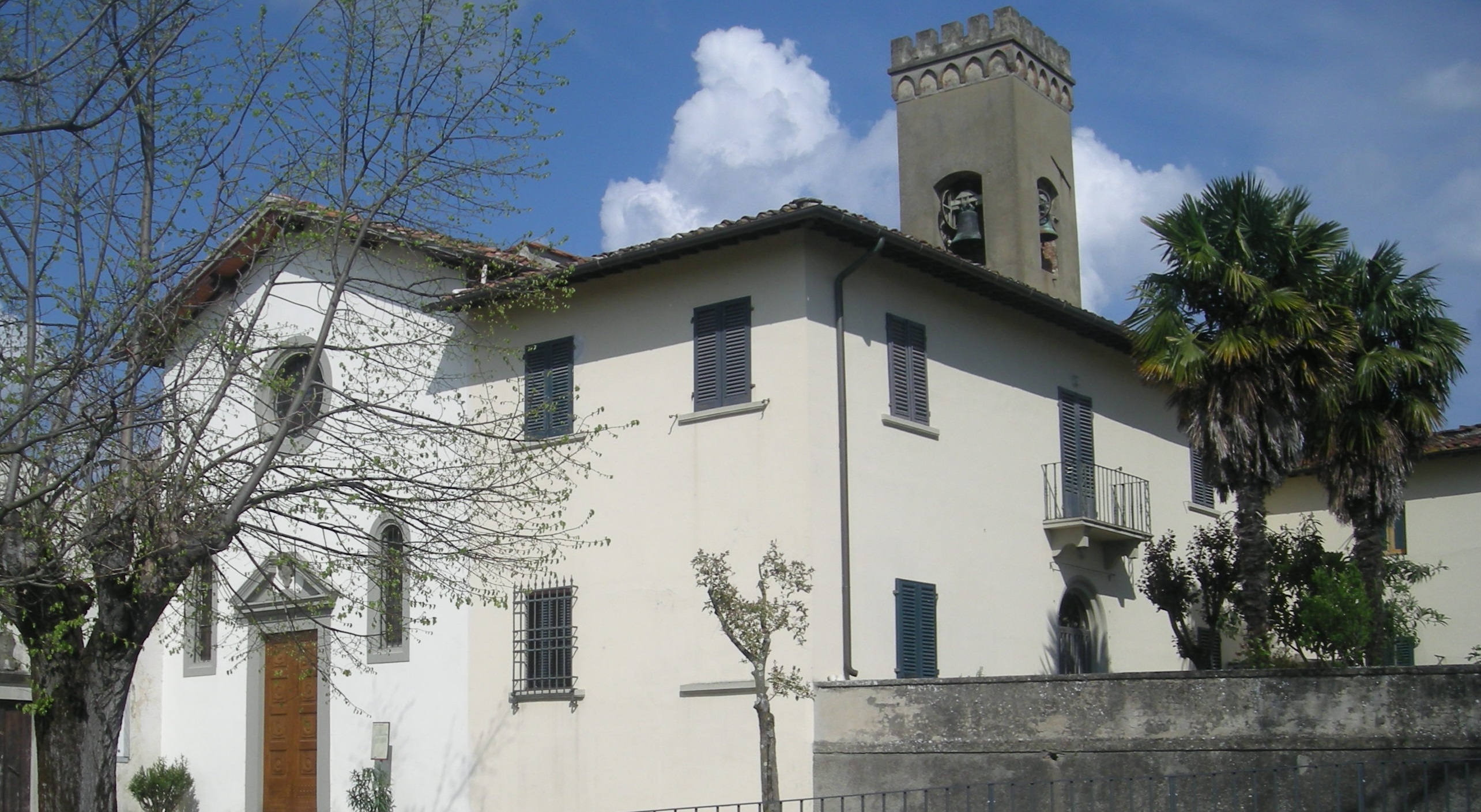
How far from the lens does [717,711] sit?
17297 millimetres

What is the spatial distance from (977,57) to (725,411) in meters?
10.2

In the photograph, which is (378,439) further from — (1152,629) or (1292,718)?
(1152,629)

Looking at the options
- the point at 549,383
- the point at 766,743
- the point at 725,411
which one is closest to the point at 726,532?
the point at 725,411

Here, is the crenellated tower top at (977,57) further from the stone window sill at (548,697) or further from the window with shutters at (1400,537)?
the stone window sill at (548,697)

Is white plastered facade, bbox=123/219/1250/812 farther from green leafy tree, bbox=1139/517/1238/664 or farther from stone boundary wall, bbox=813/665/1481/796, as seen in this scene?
green leafy tree, bbox=1139/517/1238/664

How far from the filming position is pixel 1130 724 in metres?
14.4

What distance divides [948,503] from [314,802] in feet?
31.1

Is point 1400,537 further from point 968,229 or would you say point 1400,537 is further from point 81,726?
point 81,726

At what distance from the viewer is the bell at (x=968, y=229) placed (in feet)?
78.7

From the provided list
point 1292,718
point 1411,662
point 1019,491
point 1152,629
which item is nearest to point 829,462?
point 1019,491

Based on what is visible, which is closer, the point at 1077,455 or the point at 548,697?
the point at 548,697

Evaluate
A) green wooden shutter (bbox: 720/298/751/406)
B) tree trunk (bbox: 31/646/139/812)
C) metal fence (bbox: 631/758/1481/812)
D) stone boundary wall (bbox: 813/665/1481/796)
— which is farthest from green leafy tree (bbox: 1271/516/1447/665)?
tree trunk (bbox: 31/646/139/812)

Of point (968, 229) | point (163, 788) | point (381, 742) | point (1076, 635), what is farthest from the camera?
point (968, 229)

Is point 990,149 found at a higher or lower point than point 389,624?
higher
